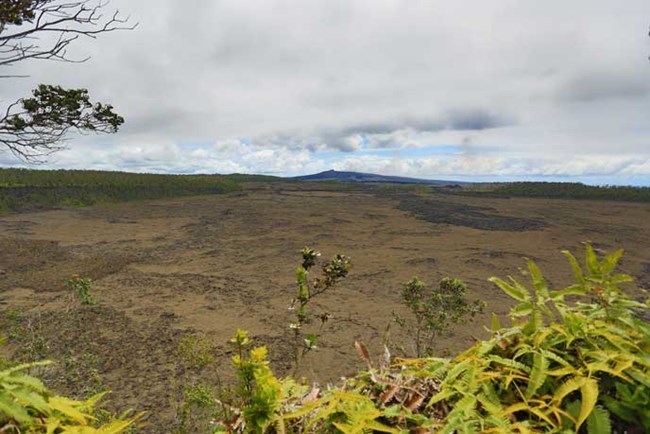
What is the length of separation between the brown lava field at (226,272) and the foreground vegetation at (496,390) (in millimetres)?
280

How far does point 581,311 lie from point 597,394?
1.21 feet

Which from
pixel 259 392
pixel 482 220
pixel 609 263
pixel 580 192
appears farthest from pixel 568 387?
pixel 580 192

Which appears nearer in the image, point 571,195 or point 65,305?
point 65,305

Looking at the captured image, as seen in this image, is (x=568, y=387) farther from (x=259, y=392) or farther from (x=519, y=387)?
(x=259, y=392)

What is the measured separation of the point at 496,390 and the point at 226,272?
13707mm

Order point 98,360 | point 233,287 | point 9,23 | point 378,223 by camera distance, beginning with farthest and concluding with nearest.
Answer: point 378,223
point 233,287
point 98,360
point 9,23

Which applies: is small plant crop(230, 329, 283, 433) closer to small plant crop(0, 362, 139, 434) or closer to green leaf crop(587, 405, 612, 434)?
small plant crop(0, 362, 139, 434)

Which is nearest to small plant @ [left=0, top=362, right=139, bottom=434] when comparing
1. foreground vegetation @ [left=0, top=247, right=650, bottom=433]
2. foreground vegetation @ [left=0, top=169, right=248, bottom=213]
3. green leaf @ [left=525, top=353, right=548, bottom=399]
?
foreground vegetation @ [left=0, top=247, right=650, bottom=433]

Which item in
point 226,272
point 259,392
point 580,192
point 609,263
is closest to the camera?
point 259,392

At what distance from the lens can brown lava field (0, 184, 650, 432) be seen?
7.54 metres

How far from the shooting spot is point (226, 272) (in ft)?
46.0

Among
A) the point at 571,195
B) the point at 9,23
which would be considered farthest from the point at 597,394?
the point at 571,195

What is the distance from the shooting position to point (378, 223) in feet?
86.1

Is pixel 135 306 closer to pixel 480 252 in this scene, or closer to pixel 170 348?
pixel 170 348
